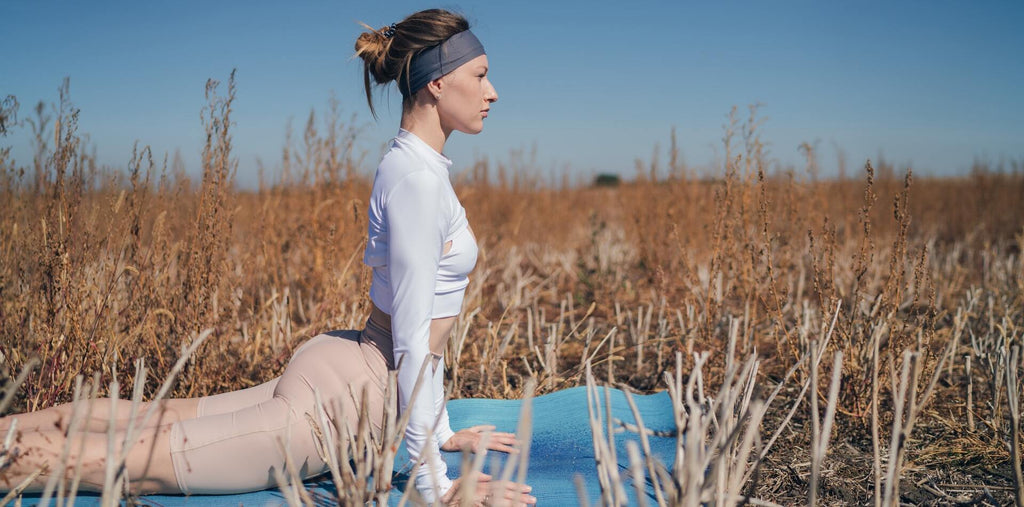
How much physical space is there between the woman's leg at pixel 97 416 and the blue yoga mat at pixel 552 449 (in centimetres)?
20

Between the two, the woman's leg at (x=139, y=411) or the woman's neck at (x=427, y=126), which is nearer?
the woman's leg at (x=139, y=411)

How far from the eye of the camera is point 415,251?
1.78 metres

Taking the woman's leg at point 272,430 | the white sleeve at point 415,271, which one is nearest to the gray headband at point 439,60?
the white sleeve at point 415,271

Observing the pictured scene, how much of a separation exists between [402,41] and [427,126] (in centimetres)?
28

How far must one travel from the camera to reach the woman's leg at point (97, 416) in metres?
1.79

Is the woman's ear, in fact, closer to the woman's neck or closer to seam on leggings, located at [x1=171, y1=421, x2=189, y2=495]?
the woman's neck

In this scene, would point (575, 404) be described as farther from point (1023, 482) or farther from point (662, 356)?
point (1023, 482)

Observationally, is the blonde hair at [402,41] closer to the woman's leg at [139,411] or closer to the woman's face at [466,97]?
the woman's face at [466,97]

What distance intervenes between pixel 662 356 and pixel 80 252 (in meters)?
2.76

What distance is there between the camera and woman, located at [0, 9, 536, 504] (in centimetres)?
179

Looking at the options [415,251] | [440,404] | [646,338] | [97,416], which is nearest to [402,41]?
[415,251]

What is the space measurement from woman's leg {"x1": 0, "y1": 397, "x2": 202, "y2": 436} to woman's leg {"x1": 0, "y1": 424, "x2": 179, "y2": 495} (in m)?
0.04

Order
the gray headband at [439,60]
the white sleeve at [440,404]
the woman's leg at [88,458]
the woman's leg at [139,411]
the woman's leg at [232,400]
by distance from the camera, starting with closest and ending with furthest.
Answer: the woman's leg at [88,458] < the woman's leg at [139,411] < the gray headband at [439,60] < the woman's leg at [232,400] < the white sleeve at [440,404]

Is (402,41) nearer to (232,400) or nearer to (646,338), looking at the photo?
(232,400)
